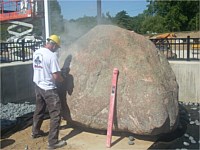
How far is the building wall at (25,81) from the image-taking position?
8352 mm

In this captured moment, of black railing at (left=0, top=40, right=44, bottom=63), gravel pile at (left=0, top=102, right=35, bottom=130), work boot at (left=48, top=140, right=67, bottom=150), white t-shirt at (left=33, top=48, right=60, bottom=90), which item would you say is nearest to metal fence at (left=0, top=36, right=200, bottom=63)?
black railing at (left=0, top=40, right=44, bottom=63)

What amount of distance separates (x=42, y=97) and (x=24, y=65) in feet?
12.7

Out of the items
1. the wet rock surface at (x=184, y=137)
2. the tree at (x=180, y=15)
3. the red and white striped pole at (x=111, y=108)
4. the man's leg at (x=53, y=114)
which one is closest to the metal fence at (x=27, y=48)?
the wet rock surface at (x=184, y=137)

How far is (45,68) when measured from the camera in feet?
16.7

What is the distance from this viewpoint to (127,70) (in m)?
5.31

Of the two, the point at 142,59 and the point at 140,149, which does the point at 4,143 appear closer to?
the point at 140,149

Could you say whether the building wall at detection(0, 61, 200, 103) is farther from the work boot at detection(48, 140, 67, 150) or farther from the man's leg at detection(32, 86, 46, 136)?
the work boot at detection(48, 140, 67, 150)

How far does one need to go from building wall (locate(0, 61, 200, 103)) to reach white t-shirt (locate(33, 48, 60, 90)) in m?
3.47

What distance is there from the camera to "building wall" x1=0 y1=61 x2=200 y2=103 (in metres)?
8.35

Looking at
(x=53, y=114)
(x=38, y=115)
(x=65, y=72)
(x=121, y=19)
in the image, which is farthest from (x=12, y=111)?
(x=121, y=19)

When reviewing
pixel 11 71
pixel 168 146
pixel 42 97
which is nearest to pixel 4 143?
pixel 42 97

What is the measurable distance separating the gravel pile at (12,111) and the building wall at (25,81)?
49cm

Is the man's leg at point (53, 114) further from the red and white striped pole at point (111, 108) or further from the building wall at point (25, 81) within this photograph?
the building wall at point (25, 81)

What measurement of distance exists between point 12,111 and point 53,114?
2.65 metres
